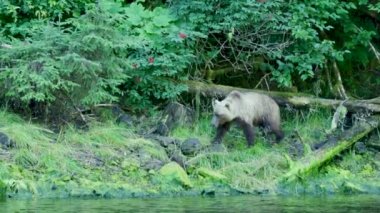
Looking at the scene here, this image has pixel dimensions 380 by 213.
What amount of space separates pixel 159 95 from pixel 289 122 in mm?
2326

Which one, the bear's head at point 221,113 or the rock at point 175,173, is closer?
the rock at point 175,173

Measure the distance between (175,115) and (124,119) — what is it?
84 cm

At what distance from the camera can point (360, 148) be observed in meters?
14.2

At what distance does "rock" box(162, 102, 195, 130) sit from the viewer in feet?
48.4

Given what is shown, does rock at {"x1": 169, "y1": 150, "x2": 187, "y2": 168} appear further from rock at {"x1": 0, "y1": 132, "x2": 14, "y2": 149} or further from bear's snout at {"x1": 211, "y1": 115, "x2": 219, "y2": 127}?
rock at {"x1": 0, "y1": 132, "x2": 14, "y2": 149}

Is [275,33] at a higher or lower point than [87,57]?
higher

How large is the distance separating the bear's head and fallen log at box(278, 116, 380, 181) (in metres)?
1.55

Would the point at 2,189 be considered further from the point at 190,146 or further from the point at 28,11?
the point at 28,11

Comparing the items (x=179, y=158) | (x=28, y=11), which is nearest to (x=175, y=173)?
(x=179, y=158)

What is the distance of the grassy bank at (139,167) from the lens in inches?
459

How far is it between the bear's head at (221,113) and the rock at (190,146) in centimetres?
72

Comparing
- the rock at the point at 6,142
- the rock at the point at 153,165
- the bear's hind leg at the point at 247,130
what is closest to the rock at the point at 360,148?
the bear's hind leg at the point at 247,130

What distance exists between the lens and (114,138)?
44.5 feet

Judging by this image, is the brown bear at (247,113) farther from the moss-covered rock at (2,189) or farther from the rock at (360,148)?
the moss-covered rock at (2,189)
